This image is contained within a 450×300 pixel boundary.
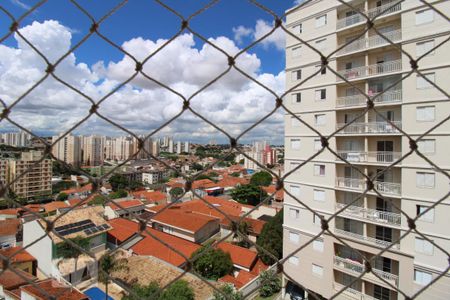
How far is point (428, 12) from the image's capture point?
160 inches

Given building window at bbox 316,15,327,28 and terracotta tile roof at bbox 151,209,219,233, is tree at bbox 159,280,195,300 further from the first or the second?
terracotta tile roof at bbox 151,209,219,233

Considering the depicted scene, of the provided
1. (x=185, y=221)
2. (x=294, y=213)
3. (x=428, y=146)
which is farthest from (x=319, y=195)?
(x=185, y=221)

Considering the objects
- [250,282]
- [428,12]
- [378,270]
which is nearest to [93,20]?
[428,12]

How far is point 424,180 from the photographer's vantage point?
13.5ft

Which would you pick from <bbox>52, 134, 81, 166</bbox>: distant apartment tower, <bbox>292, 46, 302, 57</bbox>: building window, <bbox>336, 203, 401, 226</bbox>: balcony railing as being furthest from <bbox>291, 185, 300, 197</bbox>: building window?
<bbox>52, 134, 81, 166</bbox>: distant apartment tower

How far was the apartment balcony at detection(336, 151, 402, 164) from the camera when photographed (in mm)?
4652

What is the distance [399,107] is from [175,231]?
9.68 meters

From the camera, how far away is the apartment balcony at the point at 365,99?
4.42 meters

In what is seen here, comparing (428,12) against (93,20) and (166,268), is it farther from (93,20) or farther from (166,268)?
(166,268)

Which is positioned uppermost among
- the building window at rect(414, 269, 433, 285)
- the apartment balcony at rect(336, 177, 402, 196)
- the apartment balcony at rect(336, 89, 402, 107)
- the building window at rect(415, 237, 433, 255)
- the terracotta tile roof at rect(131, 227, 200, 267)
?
the apartment balcony at rect(336, 89, 402, 107)

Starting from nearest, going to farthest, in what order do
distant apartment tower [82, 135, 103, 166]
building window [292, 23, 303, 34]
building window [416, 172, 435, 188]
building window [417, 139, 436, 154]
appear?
distant apartment tower [82, 135, 103, 166] → building window [417, 139, 436, 154] → building window [416, 172, 435, 188] → building window [292, 23, 303, 34]

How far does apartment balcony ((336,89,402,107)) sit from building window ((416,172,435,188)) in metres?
1.14

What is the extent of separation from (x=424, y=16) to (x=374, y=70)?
0.99 m

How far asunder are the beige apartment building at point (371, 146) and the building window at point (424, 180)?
12 mm
